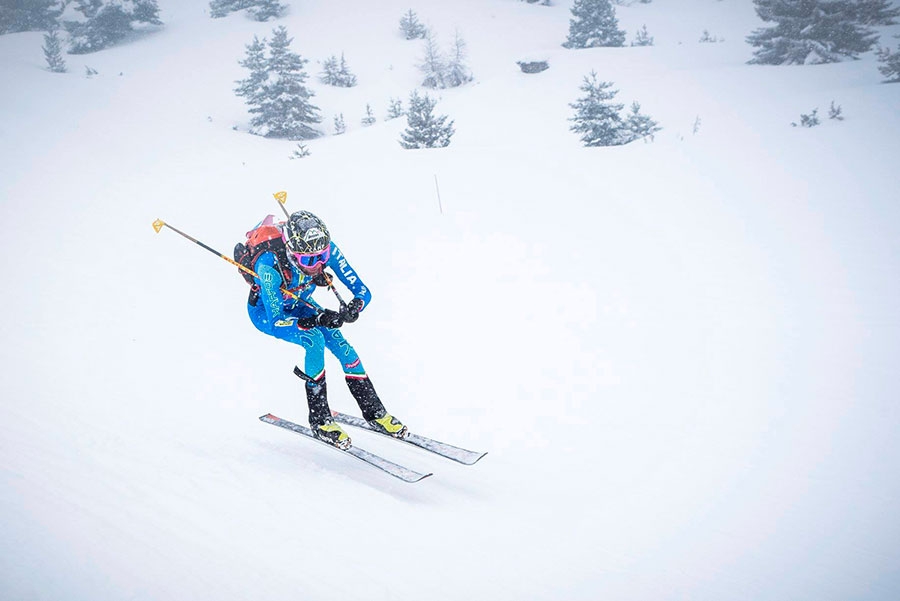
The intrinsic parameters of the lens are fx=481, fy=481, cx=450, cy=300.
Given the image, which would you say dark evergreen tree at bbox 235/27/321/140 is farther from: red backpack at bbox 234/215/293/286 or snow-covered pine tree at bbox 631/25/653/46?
snow-covered pine tree at bbox 631/25/653/46

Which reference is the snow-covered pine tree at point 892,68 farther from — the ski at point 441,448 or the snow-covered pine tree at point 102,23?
the snow-covered pine tree at point 102,23

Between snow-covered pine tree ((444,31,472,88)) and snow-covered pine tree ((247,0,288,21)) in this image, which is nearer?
snow-covered pine tree ((444,31,472,88))

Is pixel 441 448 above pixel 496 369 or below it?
above

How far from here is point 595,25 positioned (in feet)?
102

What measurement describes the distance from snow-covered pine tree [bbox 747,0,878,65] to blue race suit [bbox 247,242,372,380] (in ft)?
81.6

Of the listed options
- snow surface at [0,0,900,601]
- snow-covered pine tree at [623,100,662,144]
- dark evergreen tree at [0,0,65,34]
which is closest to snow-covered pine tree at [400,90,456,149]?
snow surface at [0,0,900,601]

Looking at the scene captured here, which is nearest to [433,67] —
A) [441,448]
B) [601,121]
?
[601,121]

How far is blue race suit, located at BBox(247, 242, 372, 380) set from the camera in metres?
5.01

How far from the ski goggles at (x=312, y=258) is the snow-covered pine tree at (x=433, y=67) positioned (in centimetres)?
2749

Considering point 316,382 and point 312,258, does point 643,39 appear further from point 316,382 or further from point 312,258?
point 316,382

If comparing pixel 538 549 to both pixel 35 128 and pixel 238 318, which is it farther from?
pixel 35 128

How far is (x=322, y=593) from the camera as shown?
3080mm

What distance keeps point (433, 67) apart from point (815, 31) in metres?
19.8

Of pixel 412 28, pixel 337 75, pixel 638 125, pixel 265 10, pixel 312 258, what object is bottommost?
pixel 312 258
